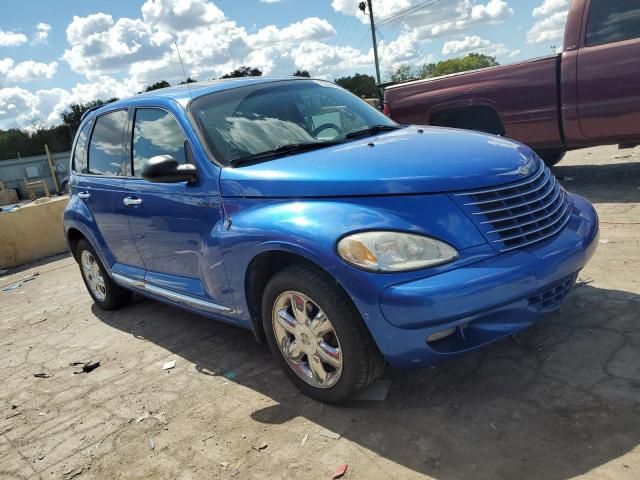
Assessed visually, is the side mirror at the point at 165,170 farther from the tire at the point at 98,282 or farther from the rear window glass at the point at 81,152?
the tire at the point at 98,282

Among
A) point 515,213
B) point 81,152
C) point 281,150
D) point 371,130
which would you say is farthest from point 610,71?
point 81,152

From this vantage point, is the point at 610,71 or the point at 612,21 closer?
the point at 610,71

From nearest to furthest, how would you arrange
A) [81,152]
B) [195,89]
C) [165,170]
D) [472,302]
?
1. [472,302]
2. [165,170]
3. [195,89]
4. [81,152]

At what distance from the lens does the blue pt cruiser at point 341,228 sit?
2.53 meters

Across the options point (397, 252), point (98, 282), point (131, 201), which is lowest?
point (98, 282)

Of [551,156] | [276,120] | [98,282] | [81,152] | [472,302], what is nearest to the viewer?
[472,302]

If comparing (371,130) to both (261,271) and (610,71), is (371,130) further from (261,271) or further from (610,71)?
(610,71)

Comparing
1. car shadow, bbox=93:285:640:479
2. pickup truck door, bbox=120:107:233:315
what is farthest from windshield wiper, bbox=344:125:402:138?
car shadow, bbox=93:285:640:479

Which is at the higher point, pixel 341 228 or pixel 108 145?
pixel 108 145

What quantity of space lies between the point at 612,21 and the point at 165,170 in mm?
5182

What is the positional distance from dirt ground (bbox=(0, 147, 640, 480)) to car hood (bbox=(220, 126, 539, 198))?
1072 mm

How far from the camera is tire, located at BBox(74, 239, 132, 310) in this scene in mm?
5320

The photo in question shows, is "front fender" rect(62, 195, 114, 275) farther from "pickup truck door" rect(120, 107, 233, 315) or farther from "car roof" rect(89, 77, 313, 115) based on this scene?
"car roof" rect(89, 77, 313, 115)

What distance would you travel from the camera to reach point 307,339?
9.61 feet
